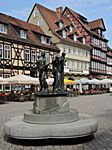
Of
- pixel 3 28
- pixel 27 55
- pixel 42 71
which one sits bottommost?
pixel 42 71

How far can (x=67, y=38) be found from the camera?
46062mm

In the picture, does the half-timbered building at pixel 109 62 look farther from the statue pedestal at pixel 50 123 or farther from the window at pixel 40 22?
the statue pedestal at pixel 50 123

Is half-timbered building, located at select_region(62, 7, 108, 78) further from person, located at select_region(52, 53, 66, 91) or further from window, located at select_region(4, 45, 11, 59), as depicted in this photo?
person, located at select_region(52, 53, 66, 91)

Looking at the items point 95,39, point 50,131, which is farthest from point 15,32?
point 50,131

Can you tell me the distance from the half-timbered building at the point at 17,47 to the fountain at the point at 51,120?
863 inches

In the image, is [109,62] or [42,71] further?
[109,62]

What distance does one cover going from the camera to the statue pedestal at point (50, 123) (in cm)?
716

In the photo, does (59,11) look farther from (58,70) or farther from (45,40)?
(58,70)

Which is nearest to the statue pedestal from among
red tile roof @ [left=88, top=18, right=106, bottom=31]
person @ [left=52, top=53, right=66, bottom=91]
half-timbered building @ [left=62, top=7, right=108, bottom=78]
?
person @ [left=52, top=53, right=66, bottom=91]

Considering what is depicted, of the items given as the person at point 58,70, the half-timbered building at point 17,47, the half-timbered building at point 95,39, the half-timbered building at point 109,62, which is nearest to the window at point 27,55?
the half-timbered building at point 17,47

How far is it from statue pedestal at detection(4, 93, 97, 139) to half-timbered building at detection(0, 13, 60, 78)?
74.2ft

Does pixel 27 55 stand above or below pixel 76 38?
below

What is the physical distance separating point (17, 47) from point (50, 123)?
2582cm

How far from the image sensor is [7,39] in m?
31.2
